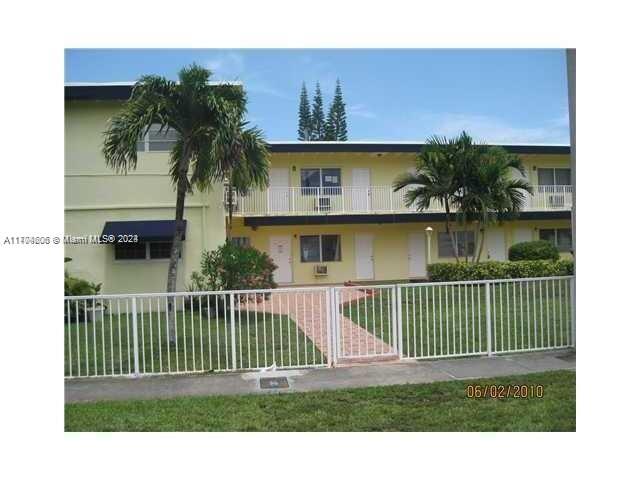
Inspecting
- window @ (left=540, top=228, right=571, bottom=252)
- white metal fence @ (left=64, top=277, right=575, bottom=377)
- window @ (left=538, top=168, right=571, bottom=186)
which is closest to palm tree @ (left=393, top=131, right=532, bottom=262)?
window @ (left=540, top=228, right=571, bottom=252)

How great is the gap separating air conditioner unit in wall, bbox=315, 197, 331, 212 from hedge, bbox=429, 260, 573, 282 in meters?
4.37

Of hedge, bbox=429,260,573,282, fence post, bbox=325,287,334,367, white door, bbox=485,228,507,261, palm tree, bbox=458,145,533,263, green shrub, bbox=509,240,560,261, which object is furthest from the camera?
white door, bbox=485,228,507,261

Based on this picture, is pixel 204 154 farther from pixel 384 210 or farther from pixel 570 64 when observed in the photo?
pixel 384 210

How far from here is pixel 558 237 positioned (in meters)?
20.1

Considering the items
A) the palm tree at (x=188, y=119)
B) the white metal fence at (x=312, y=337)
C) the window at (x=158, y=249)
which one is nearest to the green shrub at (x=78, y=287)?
the window at (x=158, y=249)

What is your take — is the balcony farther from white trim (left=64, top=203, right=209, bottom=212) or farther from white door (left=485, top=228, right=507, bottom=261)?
white trim (left=64, top=203, right=209, bottom=212)

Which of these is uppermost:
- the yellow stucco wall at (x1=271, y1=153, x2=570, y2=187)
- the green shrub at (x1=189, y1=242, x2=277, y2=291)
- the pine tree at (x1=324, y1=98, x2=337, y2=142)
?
the pine tree at (x1=324, y1=98, x2=337, y2=142)

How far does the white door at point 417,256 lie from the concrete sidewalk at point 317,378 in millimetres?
12181

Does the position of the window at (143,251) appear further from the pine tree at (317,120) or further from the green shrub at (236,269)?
the pine tree at (317,120)

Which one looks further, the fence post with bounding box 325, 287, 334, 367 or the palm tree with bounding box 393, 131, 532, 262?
the palm tree with bounding box 393, 131, 532, 262

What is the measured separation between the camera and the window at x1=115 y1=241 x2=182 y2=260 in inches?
472

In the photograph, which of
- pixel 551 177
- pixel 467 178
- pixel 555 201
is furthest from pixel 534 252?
pixel 551 177
